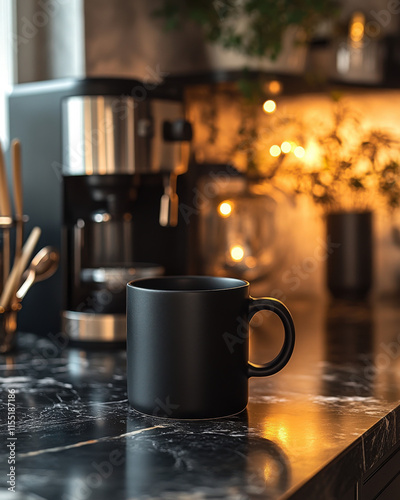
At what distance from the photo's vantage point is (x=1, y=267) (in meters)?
1.14

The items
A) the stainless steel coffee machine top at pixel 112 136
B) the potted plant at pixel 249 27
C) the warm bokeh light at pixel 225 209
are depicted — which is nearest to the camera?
the stainless steel coffee machine top at pixel 112 136

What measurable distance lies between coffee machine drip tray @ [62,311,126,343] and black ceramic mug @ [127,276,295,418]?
355 mm

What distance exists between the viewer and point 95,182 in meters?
1.13

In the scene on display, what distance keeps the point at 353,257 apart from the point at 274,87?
16.6 inches

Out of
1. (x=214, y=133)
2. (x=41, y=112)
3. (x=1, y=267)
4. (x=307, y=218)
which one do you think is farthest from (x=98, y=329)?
(x=307, y=218)

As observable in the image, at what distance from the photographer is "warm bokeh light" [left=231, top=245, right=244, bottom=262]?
4.97 feet

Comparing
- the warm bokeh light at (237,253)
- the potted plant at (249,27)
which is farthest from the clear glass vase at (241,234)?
the potted plant at (249,27)

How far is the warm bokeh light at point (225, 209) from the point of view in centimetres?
152

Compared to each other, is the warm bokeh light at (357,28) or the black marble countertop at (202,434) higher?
the warm bokeh light at (357,28)

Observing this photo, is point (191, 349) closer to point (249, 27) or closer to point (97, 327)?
point (97, 327)

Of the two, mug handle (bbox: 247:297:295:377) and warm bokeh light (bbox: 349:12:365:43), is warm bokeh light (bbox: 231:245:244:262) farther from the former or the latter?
mug handle (bbox: 247:297:295:377)

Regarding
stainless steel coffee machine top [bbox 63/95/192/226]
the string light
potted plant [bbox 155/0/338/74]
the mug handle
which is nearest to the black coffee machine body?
stainless steel coffee machine top [bbox 63/95/192/226]

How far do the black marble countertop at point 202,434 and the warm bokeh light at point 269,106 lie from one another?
662mm

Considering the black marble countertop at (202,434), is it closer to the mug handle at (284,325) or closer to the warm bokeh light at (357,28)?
the mug handle at (284,325)
